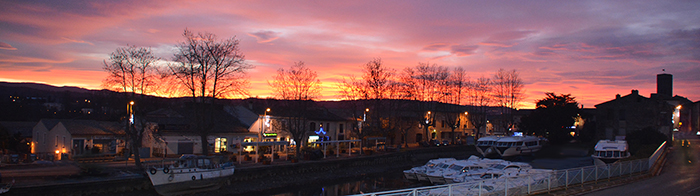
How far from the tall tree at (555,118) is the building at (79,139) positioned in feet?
187

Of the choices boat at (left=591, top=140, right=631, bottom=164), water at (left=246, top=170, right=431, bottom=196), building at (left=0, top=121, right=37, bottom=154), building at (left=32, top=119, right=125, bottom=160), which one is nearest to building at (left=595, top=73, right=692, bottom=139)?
boat at (left=591, top=140, right=631, bottom=164)

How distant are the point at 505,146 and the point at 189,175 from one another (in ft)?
125

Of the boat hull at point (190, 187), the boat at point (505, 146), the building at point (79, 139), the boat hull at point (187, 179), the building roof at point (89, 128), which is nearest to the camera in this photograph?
the boat hull at point (187, 179)

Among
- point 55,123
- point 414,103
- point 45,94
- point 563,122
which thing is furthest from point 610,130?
point 45,94

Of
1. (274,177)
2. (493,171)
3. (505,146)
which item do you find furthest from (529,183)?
(505,146)

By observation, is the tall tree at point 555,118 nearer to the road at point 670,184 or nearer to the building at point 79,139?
the road at point 670,184

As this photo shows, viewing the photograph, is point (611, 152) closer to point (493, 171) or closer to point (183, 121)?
point (493, 171)

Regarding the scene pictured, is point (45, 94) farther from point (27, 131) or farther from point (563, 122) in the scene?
point (563, 122)

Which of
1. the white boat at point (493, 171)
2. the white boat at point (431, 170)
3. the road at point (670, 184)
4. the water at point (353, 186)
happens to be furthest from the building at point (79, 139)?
the road at point (670, 184)

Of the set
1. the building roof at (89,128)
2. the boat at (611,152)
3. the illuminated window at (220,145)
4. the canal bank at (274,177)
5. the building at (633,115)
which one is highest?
the building at (633,115)

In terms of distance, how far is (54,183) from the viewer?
895 inches

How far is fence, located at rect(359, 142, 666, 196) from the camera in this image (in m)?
16.4

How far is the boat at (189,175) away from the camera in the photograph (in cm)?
2542

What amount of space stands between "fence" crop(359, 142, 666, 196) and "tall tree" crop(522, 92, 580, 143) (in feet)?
139
